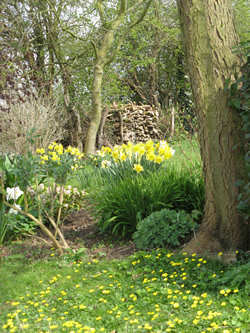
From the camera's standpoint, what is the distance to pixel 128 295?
2861mm

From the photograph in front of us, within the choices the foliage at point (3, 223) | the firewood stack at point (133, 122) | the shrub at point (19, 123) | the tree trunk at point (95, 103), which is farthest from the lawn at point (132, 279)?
the firewood stack at point (133, 122)

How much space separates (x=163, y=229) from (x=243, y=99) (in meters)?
1.56

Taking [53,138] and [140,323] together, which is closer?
[140,323]

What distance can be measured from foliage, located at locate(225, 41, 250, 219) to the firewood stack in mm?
9165

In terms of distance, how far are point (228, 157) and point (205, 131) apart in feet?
1.05

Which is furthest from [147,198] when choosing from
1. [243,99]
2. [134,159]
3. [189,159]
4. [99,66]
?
[99,66]

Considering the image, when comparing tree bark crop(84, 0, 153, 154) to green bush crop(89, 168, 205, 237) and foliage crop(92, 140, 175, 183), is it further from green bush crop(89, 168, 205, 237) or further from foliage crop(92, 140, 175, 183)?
green bush crop(89, 168, 205, 237)

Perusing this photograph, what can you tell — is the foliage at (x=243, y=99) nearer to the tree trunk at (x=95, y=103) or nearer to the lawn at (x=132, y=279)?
the lawn at (x=132, y=279)

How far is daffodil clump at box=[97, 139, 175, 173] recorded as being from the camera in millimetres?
4566

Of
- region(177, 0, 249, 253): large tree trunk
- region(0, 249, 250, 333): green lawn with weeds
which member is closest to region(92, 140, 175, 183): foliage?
region(177, 0, 249, 253): large tree trunk

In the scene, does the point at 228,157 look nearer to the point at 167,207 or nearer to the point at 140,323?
the point at 167,207

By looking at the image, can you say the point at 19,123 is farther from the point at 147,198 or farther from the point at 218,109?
the point at 218,109

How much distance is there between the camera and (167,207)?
429 centimetres

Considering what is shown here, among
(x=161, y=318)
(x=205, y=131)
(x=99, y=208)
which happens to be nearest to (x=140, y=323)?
(x=161, y=318)
